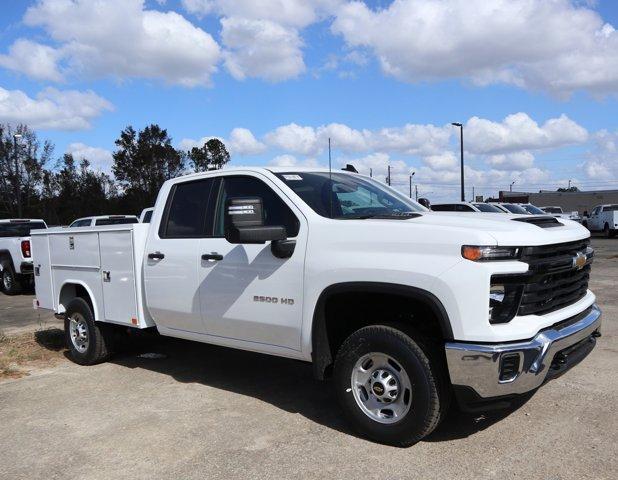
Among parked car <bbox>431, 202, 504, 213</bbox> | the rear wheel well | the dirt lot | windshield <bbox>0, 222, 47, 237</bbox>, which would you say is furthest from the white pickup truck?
parked car <bbox>431, 202, 504, 213</bbox>

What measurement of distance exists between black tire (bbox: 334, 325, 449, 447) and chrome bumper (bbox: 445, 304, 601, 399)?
0.19 m

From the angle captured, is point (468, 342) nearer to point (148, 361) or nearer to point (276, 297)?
point (276, 297)

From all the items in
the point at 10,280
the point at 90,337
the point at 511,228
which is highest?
the point at 511,228

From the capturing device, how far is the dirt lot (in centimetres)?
379

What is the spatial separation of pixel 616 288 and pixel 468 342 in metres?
8.60

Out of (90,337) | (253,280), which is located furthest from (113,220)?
(253,280)

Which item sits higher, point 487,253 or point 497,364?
Answer: point 487,253

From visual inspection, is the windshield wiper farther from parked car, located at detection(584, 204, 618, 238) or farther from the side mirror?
parked car, located at detection(584, 204, 618, 238)

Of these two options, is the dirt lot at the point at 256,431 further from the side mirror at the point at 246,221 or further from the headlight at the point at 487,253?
the side mirror at the point at 246,221

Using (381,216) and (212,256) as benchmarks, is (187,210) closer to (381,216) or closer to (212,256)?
(212,256)

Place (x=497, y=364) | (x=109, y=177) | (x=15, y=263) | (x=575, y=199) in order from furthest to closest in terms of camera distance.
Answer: (x=575, y=199) → (x=109, y=177) → (x=15, y=263) → (x=497, y=364)

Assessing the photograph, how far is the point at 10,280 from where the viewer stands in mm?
14164

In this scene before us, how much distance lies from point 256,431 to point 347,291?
131 centimetres

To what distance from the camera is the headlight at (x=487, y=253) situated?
3.64 m
